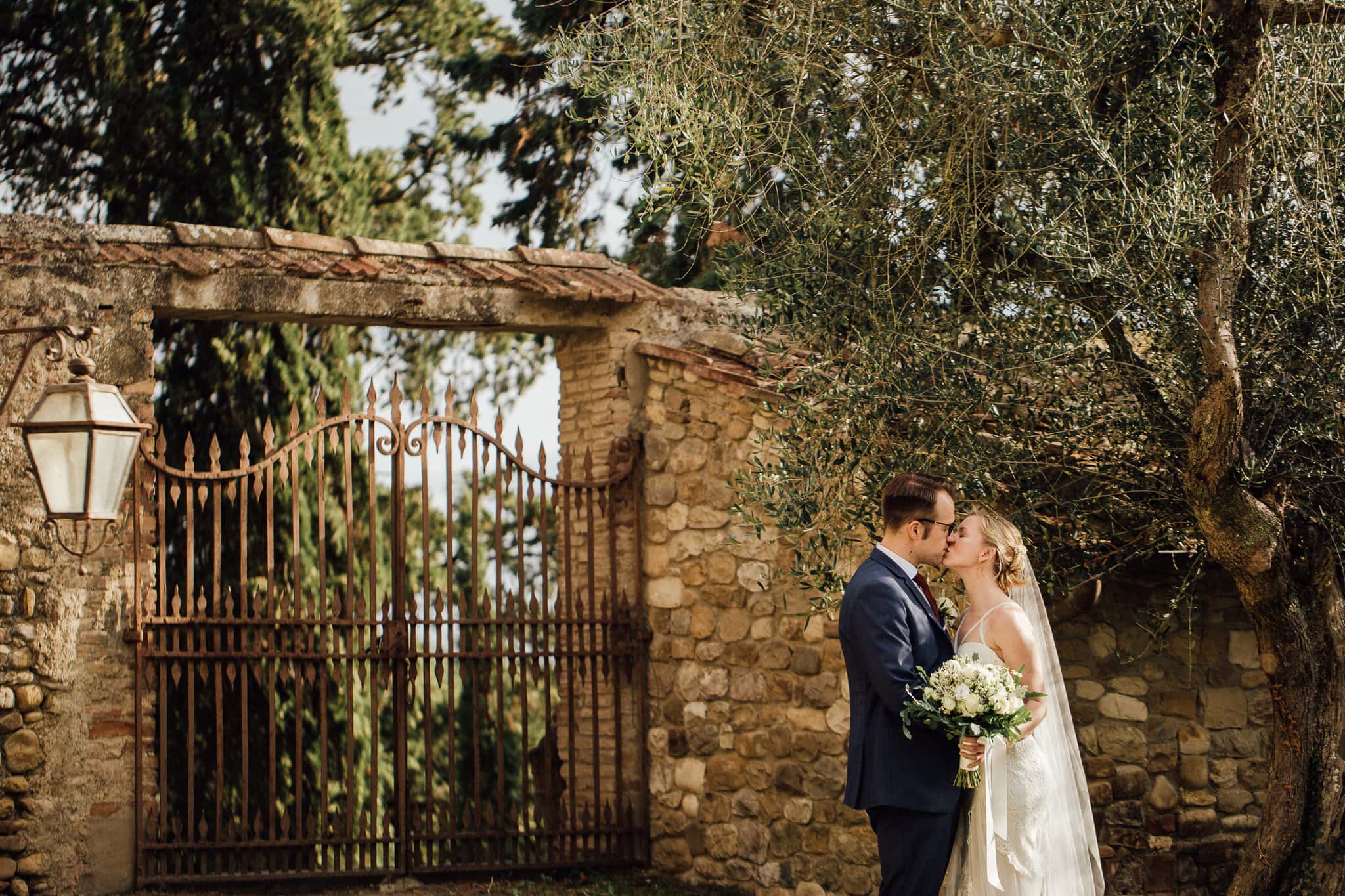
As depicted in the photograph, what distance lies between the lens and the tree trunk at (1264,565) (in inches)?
186

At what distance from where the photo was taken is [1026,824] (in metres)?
4.06

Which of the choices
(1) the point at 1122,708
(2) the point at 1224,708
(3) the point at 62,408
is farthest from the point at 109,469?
(2) the point at 1224,708

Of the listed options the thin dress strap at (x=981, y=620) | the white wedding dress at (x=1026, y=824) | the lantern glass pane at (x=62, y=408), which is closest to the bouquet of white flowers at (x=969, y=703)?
the white wedding dress at (x=1026, y=824)

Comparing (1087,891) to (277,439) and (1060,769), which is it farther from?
(277,439)

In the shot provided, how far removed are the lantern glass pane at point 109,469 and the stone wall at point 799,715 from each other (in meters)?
2.96

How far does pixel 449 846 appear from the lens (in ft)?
21.8

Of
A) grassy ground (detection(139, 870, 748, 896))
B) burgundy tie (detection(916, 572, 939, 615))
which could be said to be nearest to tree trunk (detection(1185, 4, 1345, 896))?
burgundy tie (detection(916, 572, 939, 615))

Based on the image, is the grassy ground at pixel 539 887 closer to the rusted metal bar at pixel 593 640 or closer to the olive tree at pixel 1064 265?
the rusted metal bar at pixel 593 640

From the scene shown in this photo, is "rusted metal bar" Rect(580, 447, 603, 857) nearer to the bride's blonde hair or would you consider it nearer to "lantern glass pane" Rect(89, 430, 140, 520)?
"lantern glass pane" Rect(89, 430, 140, 520)

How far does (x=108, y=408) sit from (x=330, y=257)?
2463 mm

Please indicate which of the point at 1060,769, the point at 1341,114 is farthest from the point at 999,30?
the point at 1060,769

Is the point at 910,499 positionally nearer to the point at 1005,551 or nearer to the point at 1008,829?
the point at 1005,551

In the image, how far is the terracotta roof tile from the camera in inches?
257

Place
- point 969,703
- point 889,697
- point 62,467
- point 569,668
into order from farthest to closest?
point 569,668 < point 62,467 < point 889,697 < point 969,703
